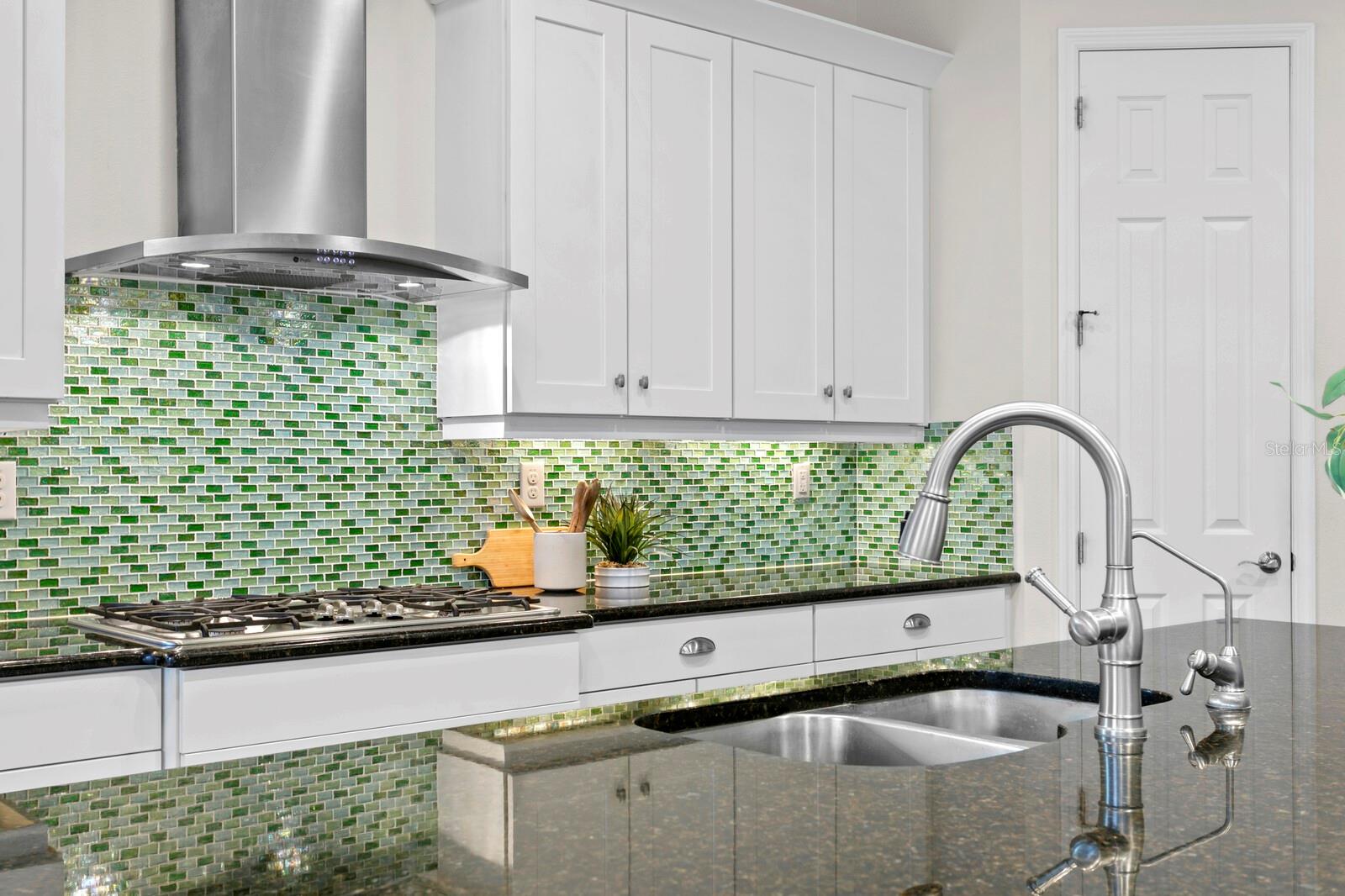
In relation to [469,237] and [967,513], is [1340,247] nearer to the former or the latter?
[967,513]

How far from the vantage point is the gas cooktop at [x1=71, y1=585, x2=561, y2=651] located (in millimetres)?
2400

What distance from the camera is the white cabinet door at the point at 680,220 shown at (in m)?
3.42

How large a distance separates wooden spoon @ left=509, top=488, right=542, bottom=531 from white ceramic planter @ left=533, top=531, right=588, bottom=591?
0.19ft

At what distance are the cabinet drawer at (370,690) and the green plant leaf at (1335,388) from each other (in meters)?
2.24

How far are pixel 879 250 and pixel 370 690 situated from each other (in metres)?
2.32

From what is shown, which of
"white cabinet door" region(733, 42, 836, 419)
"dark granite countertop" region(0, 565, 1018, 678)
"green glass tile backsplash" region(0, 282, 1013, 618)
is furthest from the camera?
"white cabinet door" region(733, 42, 836, 419)

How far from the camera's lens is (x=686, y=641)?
3.16 m

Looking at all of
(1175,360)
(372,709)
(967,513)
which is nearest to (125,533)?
(372,709)

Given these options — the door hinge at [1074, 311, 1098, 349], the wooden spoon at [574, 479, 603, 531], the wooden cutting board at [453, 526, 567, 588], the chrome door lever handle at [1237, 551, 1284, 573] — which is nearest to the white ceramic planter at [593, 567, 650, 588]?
the wooden spoon at [574, 479, 603, 531]

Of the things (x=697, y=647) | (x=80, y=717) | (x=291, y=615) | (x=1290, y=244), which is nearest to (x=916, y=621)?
(x=697, y=647)

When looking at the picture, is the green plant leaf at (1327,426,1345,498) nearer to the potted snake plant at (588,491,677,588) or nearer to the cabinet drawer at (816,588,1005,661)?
the cabinet drawer at (816,588,1005,661)

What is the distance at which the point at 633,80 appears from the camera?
3406 mm

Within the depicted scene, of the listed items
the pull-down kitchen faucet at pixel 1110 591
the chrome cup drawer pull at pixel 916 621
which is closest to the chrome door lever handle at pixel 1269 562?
the chrome cup drawer pull at pixel 916 621

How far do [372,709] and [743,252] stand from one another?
70.8 inches
